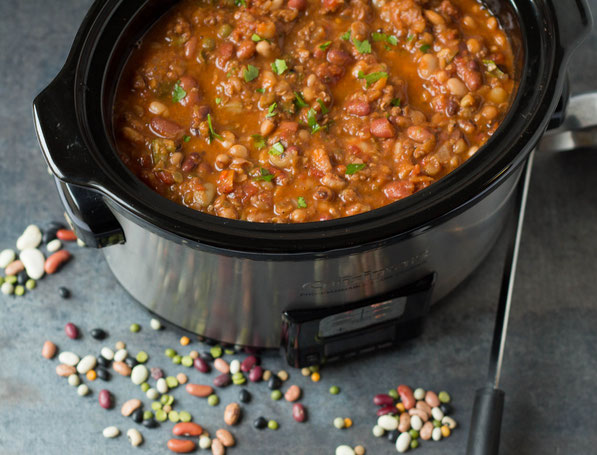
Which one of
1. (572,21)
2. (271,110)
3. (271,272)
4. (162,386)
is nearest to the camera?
(271,272)

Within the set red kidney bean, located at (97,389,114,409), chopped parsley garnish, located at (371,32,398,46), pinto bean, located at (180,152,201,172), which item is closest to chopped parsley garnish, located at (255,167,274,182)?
pinto bean, located at (180,152,201,172)

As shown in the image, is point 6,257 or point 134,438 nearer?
point 134,438

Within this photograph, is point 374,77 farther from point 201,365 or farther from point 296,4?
point 201,365

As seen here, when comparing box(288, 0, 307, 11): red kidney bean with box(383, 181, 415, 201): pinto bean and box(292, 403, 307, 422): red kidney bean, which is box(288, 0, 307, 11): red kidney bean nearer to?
box(383, 181, 415, 201): pinto bean

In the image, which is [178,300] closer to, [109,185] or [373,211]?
[109,185]

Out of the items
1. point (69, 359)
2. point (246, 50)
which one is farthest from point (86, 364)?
point (246, 50)

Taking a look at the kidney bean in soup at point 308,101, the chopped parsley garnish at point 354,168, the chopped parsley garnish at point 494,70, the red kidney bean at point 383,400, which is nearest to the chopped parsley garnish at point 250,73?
the kidney bean in soup at point 308,101
